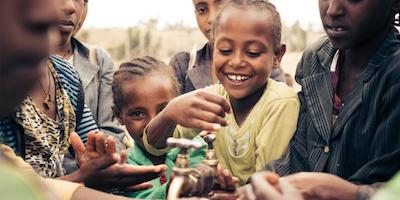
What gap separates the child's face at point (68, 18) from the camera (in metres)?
3.75

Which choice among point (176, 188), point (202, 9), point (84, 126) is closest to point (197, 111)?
point (84, 126)

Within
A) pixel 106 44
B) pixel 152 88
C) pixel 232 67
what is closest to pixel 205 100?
pixel 232 67

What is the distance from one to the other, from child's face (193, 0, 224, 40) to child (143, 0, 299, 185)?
1.32 m

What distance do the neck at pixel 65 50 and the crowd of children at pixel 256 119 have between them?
0.93 metres

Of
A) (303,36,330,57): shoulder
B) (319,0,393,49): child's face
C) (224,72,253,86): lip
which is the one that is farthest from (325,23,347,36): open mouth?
(224,72,253,86): lip

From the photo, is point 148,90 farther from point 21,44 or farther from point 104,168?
point 21,44

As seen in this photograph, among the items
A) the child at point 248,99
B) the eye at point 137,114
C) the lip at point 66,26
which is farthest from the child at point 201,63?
the child at point 248,99

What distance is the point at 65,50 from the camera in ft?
13.9

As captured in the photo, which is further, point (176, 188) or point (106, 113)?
point (106, 113)

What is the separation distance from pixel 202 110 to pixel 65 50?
187 cm

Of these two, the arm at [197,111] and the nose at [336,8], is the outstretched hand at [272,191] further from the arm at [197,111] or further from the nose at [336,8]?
the nose at [336,8]

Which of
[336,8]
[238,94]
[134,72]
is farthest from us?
[134,72]

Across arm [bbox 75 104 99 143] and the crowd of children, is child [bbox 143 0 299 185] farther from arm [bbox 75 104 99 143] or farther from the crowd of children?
arm [bbox 75 104 99 143]

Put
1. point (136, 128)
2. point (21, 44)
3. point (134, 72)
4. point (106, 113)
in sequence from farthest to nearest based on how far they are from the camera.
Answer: point (106, 113) < point (134, 72) < point (136, 128) < point (21, 44)
